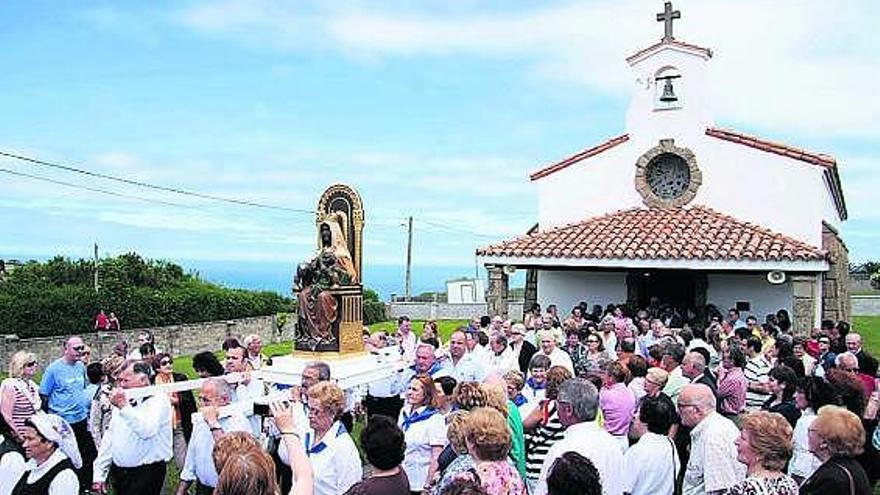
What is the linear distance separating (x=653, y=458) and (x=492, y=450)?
140 centimetres

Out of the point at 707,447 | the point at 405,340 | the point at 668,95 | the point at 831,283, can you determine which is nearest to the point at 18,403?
the point at 707,447

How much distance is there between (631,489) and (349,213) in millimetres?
5316

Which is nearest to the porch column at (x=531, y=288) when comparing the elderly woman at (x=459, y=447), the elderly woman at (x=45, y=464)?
the elderly woman at (x=459, y=447)

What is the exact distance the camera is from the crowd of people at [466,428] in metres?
4.25

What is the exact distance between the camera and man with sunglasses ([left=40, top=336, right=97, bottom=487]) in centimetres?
825

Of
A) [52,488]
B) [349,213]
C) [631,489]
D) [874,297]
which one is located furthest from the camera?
[874,297]

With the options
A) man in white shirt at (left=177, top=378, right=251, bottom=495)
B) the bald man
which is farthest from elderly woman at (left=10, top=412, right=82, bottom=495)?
the bald man

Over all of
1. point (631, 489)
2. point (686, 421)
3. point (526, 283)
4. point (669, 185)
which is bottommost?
point (631, 489)

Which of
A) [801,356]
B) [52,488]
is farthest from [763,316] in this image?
[52,488]

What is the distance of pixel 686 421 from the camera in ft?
17.9

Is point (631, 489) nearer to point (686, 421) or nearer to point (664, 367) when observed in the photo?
point (686, 421)

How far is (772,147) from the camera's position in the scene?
17.6 metres

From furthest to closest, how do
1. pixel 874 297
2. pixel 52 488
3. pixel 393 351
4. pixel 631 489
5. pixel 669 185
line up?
pixel 874 297 < pixel 669 185 < pixel 393 351 < pixel 631 489 < pixel 52 488

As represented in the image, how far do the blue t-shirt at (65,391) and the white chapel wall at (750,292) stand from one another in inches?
530
